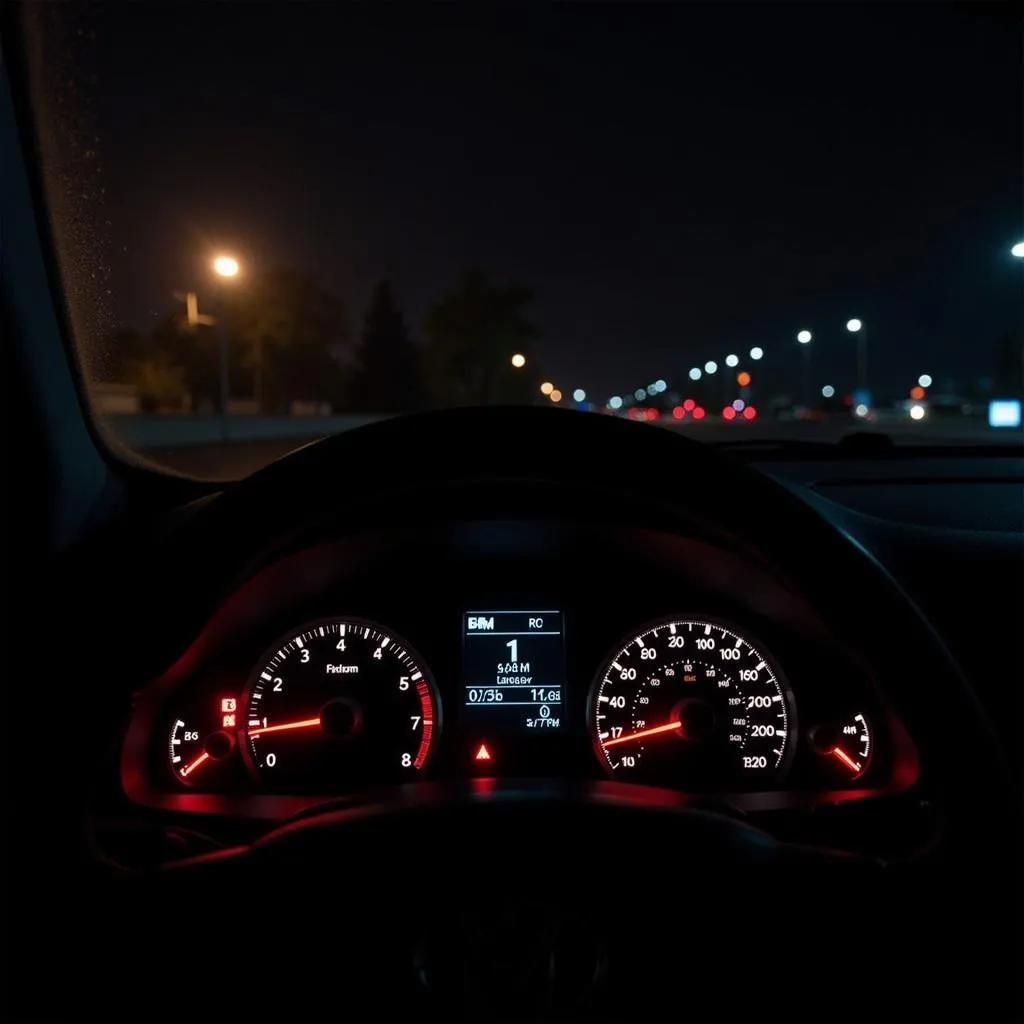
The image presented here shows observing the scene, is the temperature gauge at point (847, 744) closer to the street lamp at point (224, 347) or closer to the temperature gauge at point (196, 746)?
the temperature gauge at point (196, 746)

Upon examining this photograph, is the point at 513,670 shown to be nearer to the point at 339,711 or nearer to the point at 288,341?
the point at 339,711

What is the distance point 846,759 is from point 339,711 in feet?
4.25

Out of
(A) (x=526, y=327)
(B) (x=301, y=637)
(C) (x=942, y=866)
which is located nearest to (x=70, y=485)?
(B) (x=301, y=637)

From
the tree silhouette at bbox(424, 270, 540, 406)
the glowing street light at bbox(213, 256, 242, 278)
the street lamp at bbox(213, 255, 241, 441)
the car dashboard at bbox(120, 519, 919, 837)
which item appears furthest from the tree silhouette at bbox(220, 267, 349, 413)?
the car dashboard at bbox(120, 519, 919, 837)

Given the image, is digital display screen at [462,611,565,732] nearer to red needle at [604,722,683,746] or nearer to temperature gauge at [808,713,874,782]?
red needle at [604,722,683,746]

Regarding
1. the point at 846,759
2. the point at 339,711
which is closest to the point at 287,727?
the point at 339,711

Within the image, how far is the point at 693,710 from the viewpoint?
9.59 feet

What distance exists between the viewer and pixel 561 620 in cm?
320

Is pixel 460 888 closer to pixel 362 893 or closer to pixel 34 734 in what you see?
pixel 362 893

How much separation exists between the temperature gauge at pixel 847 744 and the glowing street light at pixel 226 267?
332cm

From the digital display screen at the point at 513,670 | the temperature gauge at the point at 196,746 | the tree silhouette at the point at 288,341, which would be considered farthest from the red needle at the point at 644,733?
the tree silhouette at the point at 288,341

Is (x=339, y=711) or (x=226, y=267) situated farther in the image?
(x=226, y=267)

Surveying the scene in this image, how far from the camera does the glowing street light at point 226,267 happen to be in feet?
16.4

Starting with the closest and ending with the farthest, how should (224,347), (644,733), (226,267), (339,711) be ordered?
(339,711) < (644,733) < (226,267) < (224,347)
